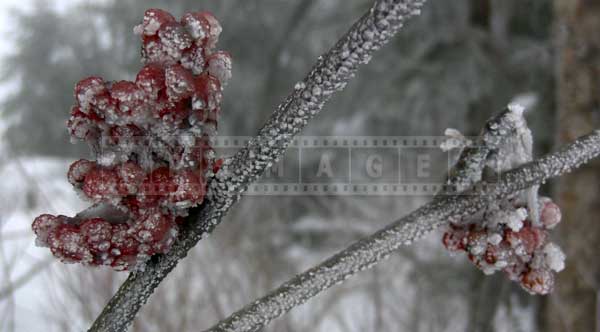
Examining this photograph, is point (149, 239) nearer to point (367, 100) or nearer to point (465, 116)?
point (465, 116)

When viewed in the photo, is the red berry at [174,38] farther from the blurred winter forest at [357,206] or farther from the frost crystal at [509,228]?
the blurred winter forest at [357,206]

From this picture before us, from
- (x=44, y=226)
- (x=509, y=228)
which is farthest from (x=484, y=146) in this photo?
(x=44, y=226)

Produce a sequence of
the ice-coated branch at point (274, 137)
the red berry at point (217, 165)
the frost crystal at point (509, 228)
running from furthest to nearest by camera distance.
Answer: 1. the frost crystal at point (509, 228)
2. the red berry at point (217, 165)
3. the ice-coated branch at point (274, 137)

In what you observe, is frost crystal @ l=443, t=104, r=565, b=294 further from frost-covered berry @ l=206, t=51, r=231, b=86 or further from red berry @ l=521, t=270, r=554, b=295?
frost-covered berry @ l=206, t=51, r=231, b=86

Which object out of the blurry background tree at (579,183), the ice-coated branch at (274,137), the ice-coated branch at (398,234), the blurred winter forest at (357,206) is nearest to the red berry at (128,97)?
the ice-coated branch at (274,137)

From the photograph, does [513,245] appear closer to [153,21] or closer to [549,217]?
[549,217]

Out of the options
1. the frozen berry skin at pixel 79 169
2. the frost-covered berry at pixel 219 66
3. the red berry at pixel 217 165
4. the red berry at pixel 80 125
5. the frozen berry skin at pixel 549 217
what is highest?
the frost-covered berry at pixel 219 66

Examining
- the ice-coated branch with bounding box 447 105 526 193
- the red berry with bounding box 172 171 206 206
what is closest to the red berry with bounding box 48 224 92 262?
the red berry with bounding box 172 171 206 206
